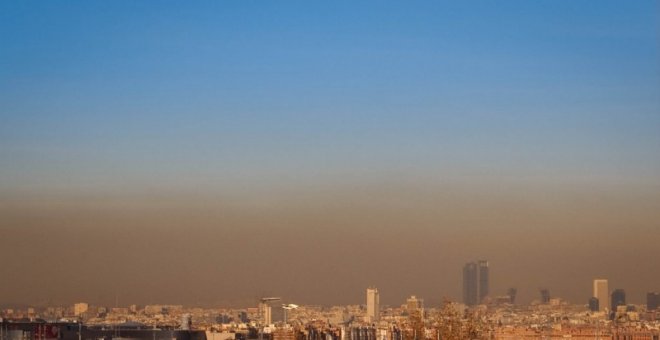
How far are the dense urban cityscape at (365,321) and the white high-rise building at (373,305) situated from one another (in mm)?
65

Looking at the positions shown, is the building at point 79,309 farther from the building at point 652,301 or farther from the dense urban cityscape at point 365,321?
the building at point 652,301

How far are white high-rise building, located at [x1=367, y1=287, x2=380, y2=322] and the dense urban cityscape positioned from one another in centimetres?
7

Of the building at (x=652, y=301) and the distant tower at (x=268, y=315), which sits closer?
the building at (x=652, y=301)

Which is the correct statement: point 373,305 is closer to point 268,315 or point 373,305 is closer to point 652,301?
point 268,315

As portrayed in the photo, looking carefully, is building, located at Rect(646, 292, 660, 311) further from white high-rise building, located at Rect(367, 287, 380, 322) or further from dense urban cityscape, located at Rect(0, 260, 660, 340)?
white high-rise building, located at Rect(367, 287, 380, 322)

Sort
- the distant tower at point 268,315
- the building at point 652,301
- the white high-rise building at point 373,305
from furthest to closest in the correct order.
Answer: the white high-rise building at point 373,305 < the distant tower at point 268,315 < the building at point 652,301

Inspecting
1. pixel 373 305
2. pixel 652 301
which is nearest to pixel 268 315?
pixel 373 305

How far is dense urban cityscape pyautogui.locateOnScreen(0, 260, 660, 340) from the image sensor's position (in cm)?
6166

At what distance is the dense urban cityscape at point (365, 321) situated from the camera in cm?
6166

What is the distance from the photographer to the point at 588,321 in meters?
83.8

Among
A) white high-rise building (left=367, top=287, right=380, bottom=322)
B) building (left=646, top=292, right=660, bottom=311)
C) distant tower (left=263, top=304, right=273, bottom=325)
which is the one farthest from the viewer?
white high-rise building (left=367, top=287, right=380, bottom=322)

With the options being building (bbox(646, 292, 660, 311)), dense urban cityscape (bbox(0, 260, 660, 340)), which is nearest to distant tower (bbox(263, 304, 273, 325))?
dense urban cityscape (bbox(0, 260, 660, 340))

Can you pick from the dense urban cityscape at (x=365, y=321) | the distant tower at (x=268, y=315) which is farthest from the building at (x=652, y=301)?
the distant tower at (x=268, y=315)

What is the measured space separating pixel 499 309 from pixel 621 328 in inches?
521
